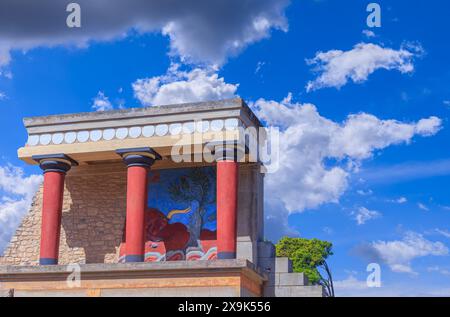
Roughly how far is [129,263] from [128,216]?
1.67 metres

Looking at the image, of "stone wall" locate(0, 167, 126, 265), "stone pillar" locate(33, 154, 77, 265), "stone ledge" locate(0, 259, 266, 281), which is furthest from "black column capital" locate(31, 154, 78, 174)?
"stone ledge" locate(0, 259, 266, 281)

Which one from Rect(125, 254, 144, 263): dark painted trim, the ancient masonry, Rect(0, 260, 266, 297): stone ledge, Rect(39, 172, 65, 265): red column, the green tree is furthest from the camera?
the green tree

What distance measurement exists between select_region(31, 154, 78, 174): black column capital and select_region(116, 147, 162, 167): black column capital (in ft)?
6.06

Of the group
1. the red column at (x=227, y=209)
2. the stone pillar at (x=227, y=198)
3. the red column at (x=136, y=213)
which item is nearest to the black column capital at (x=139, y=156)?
the red column at (x=136, y=213)

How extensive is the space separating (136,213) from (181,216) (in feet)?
8.09

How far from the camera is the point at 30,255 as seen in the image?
2184 centimetres

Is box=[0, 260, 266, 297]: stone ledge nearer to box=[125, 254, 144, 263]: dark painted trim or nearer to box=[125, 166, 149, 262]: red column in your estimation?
box=[125, 254, 144, 263]: dark painted trim

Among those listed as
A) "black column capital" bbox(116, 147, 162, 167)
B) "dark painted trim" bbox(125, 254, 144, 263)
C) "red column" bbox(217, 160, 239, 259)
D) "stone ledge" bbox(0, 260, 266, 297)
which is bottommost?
"stone ledge" bbox(0, 260, 266, 297)

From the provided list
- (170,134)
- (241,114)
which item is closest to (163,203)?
(170,134)

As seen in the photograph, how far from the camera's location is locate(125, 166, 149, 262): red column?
18.5 metres

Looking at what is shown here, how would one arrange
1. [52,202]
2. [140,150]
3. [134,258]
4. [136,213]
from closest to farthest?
1. [134,258]
2. [136,213]
3. [140,150]
4. [52,202]

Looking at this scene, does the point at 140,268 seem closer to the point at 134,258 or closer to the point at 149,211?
the point at 134,258

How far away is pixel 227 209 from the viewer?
18.1 m

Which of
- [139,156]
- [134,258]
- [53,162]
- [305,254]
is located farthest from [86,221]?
[305,254]
